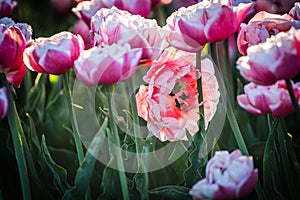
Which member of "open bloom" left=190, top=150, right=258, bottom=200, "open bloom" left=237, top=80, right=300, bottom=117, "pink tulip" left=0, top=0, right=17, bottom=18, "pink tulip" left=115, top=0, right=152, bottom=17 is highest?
"pink tulip" left=0, top=0, right=17, bottom=18

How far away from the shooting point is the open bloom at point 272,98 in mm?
812

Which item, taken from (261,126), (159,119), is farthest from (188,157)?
(261,126)

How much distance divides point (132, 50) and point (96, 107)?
0.37m

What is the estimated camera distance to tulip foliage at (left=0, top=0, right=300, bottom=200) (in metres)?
0.74

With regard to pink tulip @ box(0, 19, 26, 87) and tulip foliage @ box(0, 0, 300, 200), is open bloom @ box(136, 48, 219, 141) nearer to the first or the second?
tulip foliage @ box(0, 0, 300, 200)

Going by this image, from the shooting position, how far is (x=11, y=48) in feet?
2.85

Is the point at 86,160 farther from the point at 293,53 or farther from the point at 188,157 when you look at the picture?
the point at 293,53

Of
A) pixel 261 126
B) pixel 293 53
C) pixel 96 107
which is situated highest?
pixel 293 53

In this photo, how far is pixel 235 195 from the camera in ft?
2.28

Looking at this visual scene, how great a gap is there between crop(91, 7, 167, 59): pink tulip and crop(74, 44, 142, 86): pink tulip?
28 mm

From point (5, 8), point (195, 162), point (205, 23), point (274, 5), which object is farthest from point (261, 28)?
point (5, 8)

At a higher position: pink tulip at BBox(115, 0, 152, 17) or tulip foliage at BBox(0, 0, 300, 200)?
pink tulip at BBox(115, 0, 152, 17)

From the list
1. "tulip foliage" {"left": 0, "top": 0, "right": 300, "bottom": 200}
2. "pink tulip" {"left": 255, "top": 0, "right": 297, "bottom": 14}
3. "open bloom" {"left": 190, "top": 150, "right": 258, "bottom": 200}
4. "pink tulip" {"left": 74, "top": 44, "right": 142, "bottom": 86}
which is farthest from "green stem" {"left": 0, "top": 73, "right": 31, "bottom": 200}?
"pink tulip" {"left": 255, "top": 0, "right": 297, "bottom": 14}

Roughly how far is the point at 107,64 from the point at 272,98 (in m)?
0.23
